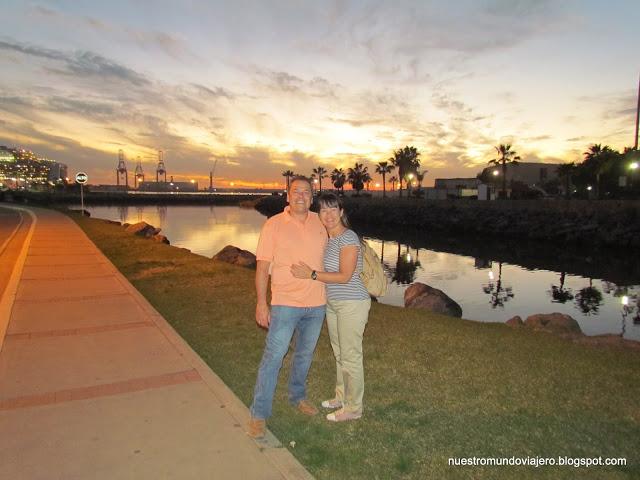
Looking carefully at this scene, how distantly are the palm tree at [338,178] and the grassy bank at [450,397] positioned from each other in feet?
460

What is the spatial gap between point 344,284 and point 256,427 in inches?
53.9

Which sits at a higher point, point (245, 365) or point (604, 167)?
point (604, 167)

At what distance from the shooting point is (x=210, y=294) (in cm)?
962

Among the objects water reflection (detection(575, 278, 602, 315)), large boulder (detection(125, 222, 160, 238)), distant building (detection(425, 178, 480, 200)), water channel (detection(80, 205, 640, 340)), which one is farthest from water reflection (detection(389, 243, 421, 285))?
distant building (detection(425, 178, 480, 200))

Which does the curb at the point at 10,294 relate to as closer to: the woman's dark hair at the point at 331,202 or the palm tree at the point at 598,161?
the woman's dark hair at the point at 331,202

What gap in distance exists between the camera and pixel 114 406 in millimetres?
4266

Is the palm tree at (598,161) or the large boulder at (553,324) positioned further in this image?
the palm tree at (598,161)

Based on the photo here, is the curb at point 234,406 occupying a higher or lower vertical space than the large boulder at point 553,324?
higher

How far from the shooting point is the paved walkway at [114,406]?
11.0ft

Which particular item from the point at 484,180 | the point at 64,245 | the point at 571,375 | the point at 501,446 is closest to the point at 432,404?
the point at 501,446

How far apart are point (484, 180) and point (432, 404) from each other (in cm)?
8757

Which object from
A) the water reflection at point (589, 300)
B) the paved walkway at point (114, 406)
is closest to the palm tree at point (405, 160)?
the water reflection at point (589, 300)

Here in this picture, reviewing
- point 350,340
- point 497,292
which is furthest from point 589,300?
point 350,340

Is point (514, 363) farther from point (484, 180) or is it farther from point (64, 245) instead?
point (484, 180)
